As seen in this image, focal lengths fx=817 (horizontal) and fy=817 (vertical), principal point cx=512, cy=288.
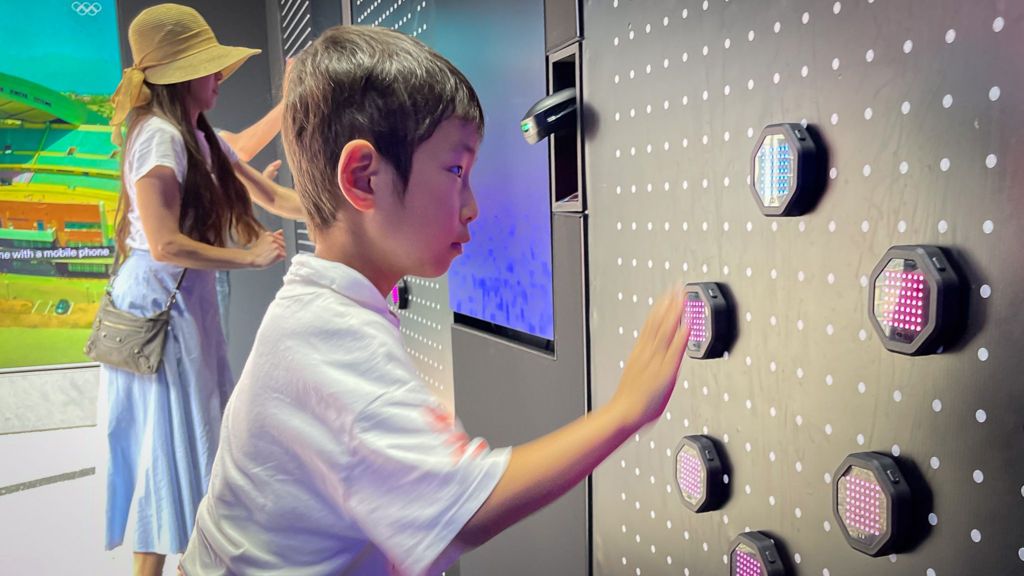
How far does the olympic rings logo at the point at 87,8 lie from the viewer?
541 centimetres

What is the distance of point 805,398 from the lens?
3.35 ft

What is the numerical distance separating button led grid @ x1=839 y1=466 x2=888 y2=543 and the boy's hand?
0.23m

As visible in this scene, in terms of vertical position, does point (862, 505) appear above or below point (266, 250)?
below

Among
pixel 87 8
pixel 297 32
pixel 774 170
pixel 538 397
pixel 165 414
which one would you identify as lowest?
pixel 165 414

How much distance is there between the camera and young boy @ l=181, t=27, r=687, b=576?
0.83 m

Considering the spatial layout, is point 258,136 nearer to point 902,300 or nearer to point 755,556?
point 755,556

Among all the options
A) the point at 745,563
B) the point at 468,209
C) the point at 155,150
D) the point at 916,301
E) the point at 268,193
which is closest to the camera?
the point at 916,301

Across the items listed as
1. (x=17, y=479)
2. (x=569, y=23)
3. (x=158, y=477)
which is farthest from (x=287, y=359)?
(x=17, y=479)

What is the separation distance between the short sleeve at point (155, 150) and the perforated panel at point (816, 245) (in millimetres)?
1279

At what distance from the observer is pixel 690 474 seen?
1.25m

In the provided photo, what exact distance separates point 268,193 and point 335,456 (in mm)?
2282

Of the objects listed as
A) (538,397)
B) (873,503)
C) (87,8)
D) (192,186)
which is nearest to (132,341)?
(192,186)

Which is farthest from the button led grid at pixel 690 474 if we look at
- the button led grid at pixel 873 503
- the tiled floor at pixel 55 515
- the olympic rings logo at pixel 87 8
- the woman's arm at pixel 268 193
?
→ the olympic rings logo at pixel 87 8

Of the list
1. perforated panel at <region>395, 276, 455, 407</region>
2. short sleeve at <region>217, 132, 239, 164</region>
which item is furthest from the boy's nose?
short sleeve at <region>217, 132, 239, 164</region>
